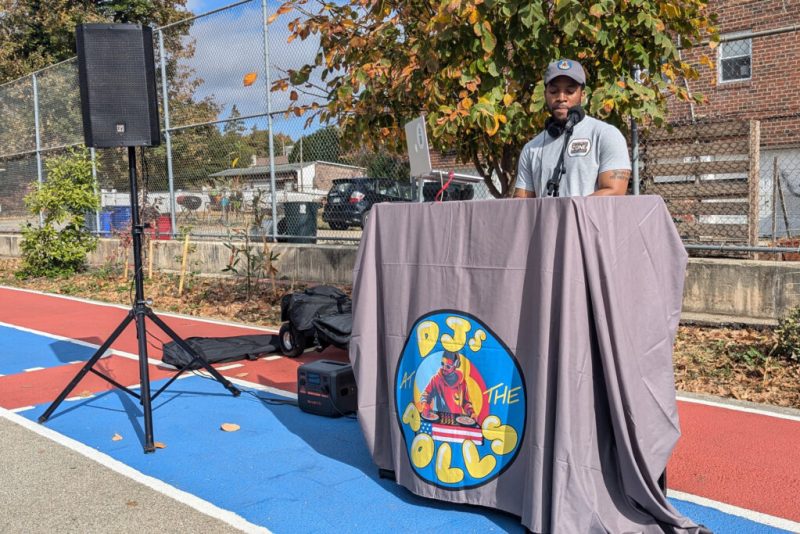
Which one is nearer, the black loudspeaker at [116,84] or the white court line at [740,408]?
the black loudspeaker at [116,84]

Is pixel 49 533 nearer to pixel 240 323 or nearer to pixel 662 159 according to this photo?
pixel 240 323

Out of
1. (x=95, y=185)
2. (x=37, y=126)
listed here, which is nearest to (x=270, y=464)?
(x=95, y=185)

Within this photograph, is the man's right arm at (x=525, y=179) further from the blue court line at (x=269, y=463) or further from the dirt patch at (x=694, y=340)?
the dirt patch at (x=694, y=340)

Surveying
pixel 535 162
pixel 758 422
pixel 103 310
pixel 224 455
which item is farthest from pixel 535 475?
pixel 103 310

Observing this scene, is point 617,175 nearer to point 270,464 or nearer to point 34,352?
point 270,464

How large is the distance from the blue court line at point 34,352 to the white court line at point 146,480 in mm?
2030

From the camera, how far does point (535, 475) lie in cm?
341

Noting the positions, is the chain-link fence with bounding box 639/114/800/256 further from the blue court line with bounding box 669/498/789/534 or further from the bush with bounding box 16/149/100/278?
the bush with bounding box 16/149/100/278

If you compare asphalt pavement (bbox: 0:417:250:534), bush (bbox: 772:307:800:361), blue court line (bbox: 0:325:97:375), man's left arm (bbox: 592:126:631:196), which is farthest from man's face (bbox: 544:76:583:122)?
blue court line (bbox: 0:325:97:375)

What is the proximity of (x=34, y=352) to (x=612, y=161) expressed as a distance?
696 cm

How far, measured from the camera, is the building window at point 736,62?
17922mm

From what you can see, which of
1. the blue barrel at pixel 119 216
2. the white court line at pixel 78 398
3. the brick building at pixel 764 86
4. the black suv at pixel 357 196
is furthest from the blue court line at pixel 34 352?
the brick building at pixel 764 86

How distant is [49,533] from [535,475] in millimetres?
2434

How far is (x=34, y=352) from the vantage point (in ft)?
27.3
